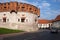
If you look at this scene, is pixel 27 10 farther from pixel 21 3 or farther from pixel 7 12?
pixel 7 12

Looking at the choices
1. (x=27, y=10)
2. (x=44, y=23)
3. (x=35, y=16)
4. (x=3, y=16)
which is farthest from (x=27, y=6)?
(x=44, y=23)

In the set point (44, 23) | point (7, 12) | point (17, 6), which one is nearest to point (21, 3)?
point (17, 6)

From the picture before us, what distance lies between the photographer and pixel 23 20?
53906 millimetres

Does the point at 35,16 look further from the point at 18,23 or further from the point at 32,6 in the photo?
the point at 18,23

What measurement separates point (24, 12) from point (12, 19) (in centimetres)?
538

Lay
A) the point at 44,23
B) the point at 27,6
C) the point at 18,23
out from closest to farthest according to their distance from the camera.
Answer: the point at 18,23 → the point at 27,6 → the point at 44,23

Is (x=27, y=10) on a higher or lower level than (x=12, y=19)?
higher

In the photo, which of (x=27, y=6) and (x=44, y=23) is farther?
(x=44, y=23)

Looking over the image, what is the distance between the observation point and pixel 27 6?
54.9 meters

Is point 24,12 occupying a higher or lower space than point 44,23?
higher

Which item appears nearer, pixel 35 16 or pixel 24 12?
pixel 24 12

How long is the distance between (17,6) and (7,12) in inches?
178

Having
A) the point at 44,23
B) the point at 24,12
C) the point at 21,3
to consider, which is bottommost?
the point at 44,23

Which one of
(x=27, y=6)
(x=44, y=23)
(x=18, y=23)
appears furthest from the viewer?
(x=44, y=23)
